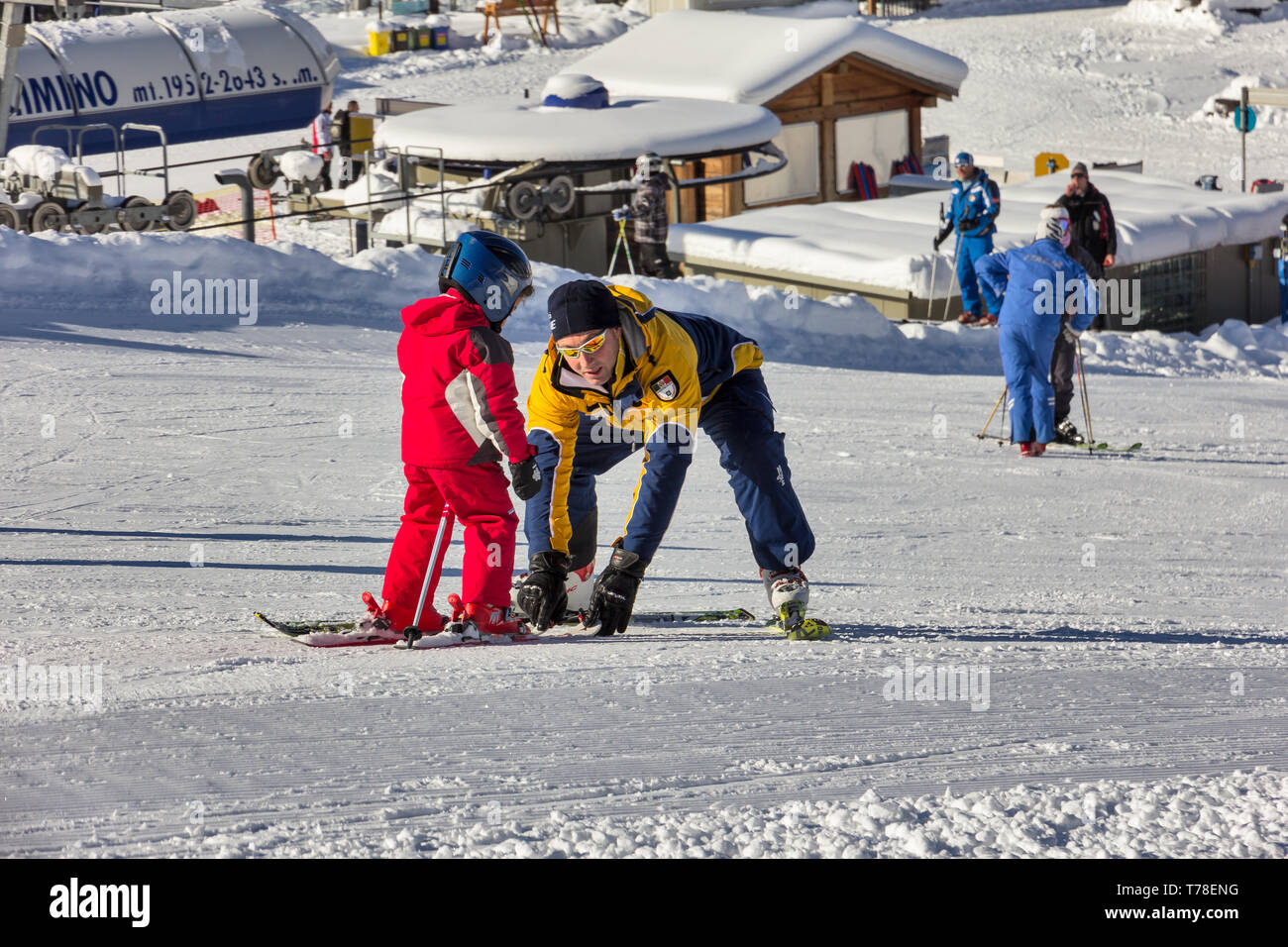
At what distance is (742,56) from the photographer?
25438 mm

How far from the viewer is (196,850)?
3045 millimetres

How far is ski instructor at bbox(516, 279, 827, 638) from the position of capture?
16.1ft

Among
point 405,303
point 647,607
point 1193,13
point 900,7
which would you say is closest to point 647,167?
point 405,303

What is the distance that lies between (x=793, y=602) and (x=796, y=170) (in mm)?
20975

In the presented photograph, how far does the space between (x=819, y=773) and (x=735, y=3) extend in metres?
45.5

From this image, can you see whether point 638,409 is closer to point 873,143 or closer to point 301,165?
point 301,165

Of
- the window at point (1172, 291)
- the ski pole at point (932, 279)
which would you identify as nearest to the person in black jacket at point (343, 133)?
the ski pole at point (932, 279)

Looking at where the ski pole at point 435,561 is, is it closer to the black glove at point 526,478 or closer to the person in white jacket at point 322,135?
the black glove at point 526,478

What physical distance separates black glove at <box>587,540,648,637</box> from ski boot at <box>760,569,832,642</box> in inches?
20.2

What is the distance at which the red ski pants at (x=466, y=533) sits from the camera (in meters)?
5.05

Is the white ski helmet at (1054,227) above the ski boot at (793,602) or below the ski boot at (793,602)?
above

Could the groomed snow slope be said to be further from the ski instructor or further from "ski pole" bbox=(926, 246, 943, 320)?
"ski pole" bbox=(926, 246, 943, 320)

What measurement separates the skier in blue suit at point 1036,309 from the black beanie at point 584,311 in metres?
5.97
